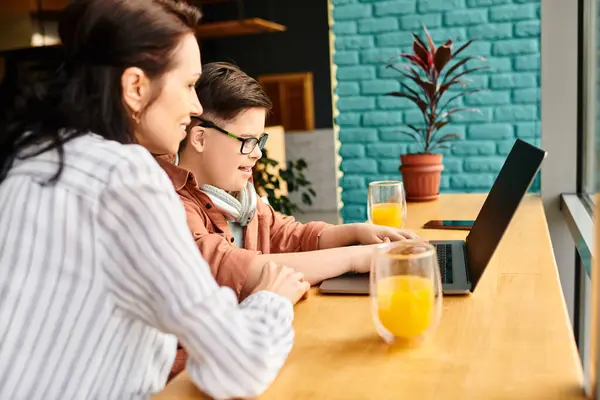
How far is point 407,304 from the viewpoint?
2.80 ft

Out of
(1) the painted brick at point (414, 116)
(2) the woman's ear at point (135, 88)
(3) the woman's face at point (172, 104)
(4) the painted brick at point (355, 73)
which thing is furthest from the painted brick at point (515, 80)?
(2) the woman's ear at point (135, 88)

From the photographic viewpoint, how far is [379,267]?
868 mm

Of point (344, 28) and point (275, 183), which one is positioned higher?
point (344, 28)

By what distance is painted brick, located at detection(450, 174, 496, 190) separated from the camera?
3559 mm

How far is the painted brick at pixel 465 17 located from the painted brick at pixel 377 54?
0.33m

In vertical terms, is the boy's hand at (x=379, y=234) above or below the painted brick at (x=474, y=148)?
below

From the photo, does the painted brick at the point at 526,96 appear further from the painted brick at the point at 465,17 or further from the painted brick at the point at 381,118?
the painted brick at the point at 381,118

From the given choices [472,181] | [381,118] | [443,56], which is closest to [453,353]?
[443,56]

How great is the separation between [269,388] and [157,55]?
477mm

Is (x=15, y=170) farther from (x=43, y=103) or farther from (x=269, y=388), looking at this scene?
(x=269, y=388)

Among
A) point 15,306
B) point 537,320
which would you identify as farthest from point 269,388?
point 537,320

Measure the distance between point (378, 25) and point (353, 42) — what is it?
0.58 feet

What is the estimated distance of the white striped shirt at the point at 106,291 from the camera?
2.27ft

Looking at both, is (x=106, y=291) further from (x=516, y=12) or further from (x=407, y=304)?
(x=516, y=12)
